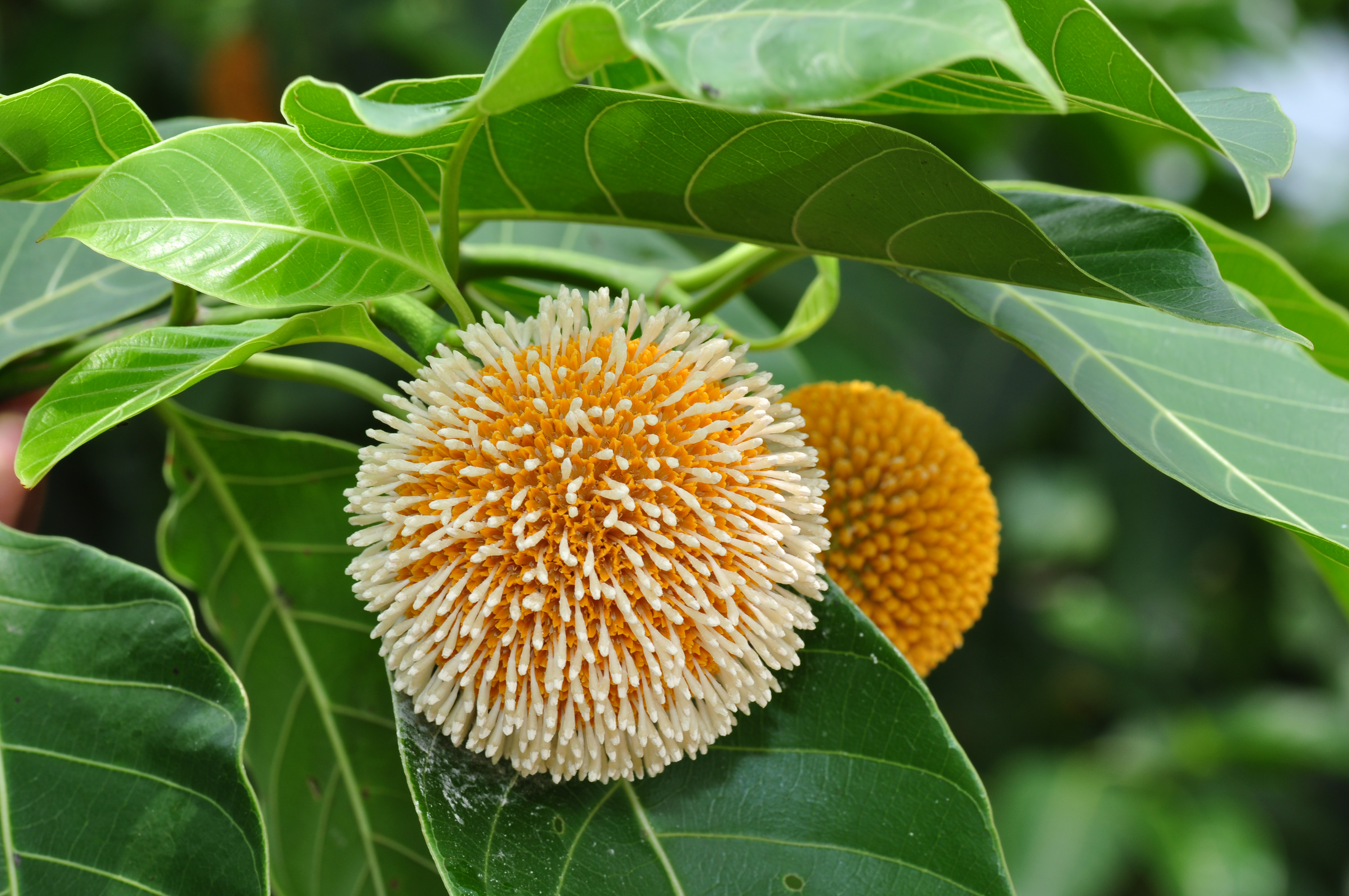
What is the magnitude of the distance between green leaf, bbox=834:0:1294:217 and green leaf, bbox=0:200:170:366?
59 cm

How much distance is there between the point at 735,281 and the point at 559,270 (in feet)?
0.38

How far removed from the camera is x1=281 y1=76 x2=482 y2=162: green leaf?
0.35 metres

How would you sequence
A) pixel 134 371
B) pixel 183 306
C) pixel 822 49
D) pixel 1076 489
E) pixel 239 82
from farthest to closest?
pixel 1076 489, pixel 239 82, pixel 183 306, pixel 134 371, pixel 822 49

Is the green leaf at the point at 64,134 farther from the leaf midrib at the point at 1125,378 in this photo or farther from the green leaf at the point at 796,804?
the leaf midrib at the point at 1125,378

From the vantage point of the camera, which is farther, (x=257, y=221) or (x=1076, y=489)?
(x=1076, y=489)

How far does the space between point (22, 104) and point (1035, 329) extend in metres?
0.57

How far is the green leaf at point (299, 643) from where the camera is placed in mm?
641

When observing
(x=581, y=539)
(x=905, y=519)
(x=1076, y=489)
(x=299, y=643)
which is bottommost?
(x=1076, y=489)

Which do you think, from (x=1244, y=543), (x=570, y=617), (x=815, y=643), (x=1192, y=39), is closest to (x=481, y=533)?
(x=570, y=617)

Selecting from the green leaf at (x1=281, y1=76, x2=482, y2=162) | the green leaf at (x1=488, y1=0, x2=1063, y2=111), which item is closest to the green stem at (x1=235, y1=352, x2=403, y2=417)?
the green leaf at (x1=281, y1=76, x2=482, y2=162)

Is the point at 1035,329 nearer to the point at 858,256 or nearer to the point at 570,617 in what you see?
the point at 858,256

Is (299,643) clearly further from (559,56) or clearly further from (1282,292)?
(1282,292)

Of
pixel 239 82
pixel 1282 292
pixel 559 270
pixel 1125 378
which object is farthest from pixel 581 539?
pixel 239 82

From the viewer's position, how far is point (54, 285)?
2.61 feet
